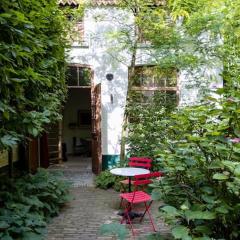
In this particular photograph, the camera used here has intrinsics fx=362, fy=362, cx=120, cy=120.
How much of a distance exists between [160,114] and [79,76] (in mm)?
2803

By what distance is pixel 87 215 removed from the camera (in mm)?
5953

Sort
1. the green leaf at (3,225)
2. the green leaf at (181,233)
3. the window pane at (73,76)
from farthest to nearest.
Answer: the window pane at (73,76), the green leaf at (3,225), the green leaf at (181,233)

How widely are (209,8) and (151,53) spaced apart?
1.67 m

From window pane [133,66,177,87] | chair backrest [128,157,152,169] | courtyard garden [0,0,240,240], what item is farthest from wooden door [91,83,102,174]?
chair backrest [128,157,152,169]

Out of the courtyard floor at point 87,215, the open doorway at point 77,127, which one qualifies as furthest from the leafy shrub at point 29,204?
the open doorway at point 77,127

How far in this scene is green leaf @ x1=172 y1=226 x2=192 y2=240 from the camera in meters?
2.47

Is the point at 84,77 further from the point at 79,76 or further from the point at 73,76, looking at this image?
the point at 73,76

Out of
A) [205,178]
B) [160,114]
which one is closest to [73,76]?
[160,114]

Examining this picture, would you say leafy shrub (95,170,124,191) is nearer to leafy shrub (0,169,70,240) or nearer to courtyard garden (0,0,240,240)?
courtyard garden (0,0,240,240)

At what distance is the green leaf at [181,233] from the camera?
97.3 inches

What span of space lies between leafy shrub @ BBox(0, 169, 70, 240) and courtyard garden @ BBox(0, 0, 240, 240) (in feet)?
0.05

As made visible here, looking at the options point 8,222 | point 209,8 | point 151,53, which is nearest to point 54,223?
point 8,222

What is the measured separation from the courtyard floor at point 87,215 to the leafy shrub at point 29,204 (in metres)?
0.21

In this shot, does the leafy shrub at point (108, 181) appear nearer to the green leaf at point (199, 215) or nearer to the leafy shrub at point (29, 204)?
the leafy shrub at point (29, 204)
